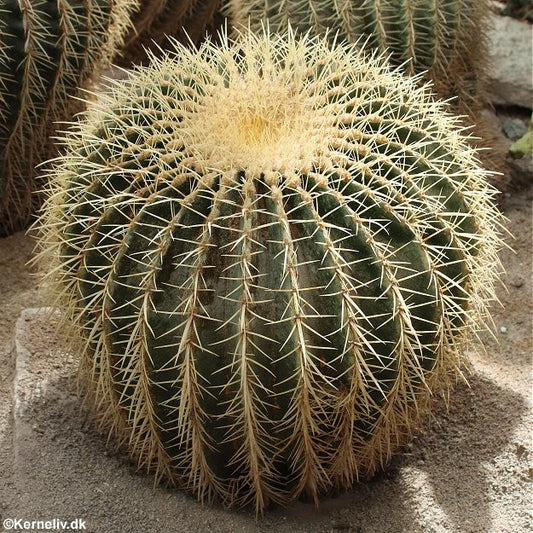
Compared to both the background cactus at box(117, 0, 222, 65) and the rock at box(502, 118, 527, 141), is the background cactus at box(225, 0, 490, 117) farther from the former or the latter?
the rock at box(502, 118, 527, 141)

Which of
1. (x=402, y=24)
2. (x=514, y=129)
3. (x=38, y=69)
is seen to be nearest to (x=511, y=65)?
(x=514, y=129)

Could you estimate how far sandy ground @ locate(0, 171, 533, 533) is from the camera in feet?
8.34

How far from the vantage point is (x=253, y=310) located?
87.3 inches

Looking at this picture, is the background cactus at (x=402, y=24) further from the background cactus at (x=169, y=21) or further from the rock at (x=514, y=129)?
the rock at (x=514, y=129)

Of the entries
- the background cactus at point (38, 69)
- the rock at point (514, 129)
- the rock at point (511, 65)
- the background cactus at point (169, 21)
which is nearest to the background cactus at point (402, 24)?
the background cactus at point (38, 69)

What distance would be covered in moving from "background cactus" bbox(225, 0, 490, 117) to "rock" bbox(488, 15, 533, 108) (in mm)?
1087

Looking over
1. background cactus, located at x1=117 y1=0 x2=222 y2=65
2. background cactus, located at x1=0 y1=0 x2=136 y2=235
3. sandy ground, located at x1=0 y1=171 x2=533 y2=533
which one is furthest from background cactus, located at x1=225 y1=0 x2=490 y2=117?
sandy ground, located at x1=0 y1=171 x2=533 y2=533

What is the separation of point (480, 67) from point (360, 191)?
7.20 feet

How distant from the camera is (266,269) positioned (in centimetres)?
224

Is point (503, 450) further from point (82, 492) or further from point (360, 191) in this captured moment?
point (82, 492)

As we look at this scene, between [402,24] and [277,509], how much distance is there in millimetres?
2077

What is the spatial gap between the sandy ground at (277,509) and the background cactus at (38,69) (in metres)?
0.73

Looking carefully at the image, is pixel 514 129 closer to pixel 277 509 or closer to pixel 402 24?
pixel 402 24

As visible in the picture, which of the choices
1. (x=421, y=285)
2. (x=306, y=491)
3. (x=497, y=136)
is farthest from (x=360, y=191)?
(x=497, y=136)
